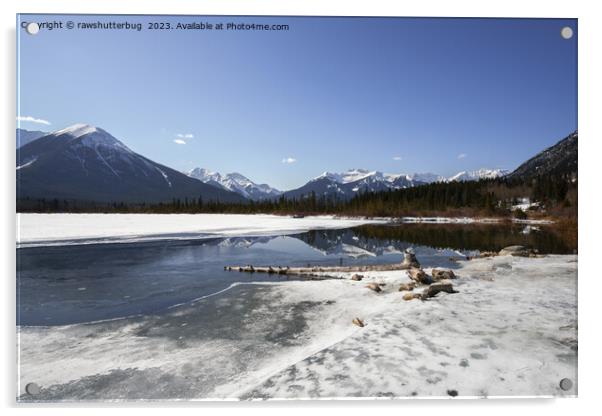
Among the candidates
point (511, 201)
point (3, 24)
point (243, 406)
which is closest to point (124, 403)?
point (243, 406)

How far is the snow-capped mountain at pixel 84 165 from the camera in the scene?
464cm

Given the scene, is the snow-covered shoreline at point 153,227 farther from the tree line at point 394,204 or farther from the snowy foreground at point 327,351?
the snowy foreground at point 327,351

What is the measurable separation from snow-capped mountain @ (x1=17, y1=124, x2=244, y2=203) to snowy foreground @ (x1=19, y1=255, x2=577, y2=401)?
266 cm

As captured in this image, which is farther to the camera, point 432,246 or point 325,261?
point 432,246

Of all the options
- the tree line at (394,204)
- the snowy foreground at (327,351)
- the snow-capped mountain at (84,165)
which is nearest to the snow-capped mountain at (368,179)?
the tree line at (394,204)

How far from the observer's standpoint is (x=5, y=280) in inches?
170

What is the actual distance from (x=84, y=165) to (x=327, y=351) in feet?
48.3

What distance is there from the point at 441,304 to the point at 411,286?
108cm

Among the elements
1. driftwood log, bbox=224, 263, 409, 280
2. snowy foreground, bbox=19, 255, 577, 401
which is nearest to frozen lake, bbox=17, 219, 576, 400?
snowy foreground, bbox=19, 255, 577, 401

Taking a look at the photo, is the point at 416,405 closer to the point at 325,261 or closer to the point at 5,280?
the point at 5,280

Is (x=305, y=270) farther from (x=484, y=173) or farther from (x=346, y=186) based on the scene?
(x=484, y=173)

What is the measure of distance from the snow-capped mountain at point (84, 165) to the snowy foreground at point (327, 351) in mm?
2660
